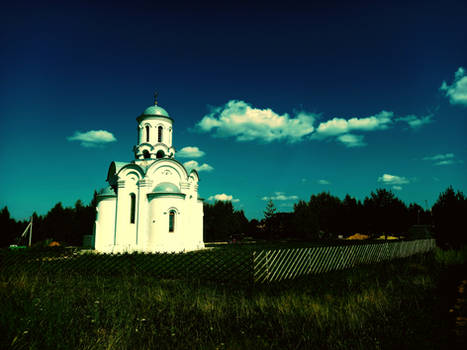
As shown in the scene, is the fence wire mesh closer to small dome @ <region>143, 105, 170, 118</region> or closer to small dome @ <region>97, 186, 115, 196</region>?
small dome @ <region>97, 186, 115, 196</region>

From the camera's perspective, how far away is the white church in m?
21.7

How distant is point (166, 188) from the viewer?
22.3 meters

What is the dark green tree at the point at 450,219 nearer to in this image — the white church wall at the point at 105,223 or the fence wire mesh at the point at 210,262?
the fence wire mesh at the point at 210,262

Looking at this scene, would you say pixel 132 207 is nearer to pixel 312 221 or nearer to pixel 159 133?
pixel 159 133

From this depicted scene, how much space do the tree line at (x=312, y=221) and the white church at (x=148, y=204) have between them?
7364 mm

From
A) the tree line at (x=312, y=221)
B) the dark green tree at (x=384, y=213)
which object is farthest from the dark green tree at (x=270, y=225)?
the dark green tree at (x=384, y=213)

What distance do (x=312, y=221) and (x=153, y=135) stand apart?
103 ft

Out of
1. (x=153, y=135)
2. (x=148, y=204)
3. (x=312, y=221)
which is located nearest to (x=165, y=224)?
(x=148, y=204)

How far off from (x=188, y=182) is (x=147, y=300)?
59.4 ft

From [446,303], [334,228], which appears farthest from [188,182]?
[334,228]

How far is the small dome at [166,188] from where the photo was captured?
22203mm

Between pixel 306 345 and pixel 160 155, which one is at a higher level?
pixel 160 155

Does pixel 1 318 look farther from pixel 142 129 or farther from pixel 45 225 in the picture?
pixel 45 225

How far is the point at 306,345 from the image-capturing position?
422cm
